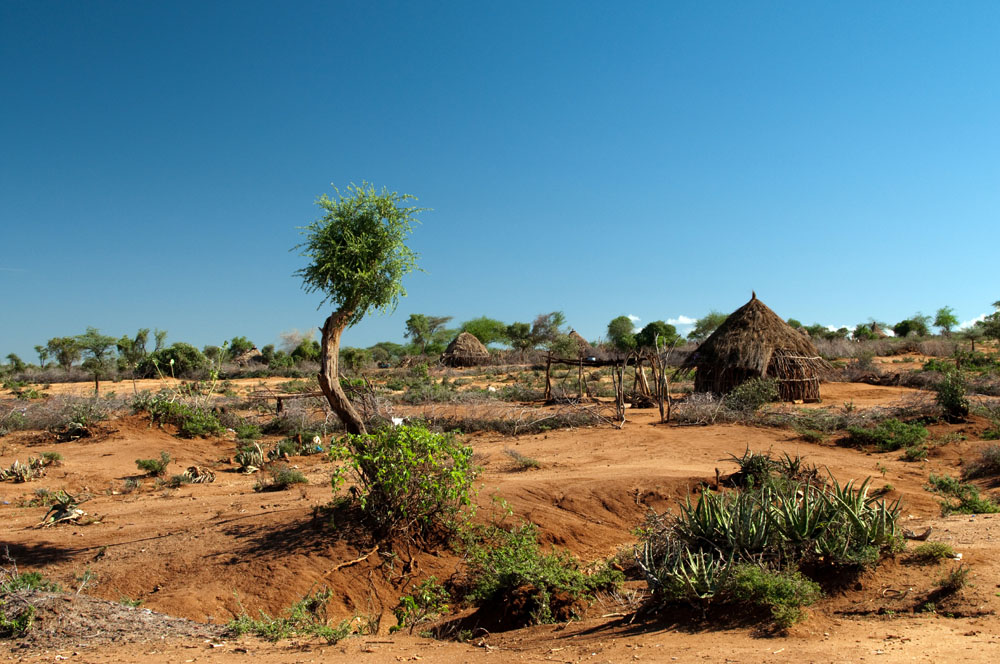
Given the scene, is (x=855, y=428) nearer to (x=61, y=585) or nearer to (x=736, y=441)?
(x=736, y=441)

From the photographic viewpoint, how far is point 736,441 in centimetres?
1187

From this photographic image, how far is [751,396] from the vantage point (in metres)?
14.5

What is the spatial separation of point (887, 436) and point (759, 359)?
6.15 meters

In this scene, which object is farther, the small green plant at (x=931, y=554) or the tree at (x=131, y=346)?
the tree at (x=131, y=346)

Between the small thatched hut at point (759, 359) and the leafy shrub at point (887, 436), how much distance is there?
17.6 feet

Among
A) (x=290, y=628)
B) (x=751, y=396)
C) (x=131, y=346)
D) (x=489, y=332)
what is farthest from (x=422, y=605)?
(x=489, y=332)

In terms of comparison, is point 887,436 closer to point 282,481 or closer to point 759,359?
point 759,359

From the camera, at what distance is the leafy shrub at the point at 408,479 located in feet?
18.5

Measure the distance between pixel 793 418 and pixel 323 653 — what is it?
11.4 m

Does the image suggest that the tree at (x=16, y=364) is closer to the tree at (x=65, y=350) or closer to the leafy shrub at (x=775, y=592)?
the tree at (x=65, y=350)

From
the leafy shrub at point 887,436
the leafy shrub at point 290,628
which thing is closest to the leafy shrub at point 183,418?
the leafy shrub at point 290,628

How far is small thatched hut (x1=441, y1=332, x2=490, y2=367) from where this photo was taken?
3469cm

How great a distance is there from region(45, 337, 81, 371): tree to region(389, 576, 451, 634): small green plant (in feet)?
108

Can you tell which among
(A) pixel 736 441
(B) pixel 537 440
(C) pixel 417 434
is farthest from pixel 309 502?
(A) pixel 736 441
